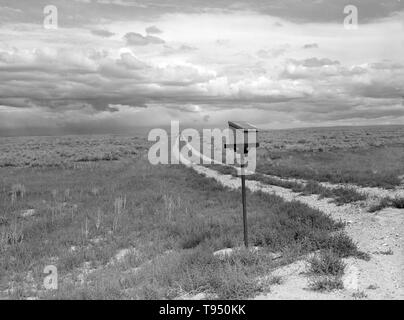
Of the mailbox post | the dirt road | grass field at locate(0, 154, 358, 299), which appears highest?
the mailbox post

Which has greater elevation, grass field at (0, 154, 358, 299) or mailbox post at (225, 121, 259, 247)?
mailbox post at (225, 121, 259, 247)

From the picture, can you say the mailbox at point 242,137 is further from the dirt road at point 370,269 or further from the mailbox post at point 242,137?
the dirt road at point 370,269

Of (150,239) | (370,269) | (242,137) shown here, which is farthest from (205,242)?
(370,269)

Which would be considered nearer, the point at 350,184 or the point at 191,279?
the point at 191,279

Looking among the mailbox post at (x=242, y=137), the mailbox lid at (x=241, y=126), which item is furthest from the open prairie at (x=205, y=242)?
the mailbox lid at (x=241, y=126)

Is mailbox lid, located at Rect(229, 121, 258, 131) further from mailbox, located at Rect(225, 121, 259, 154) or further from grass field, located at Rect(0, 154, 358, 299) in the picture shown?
grass field, located at Rect(0, 154, 358, 299)

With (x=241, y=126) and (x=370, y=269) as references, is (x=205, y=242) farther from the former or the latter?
(x=370, y=269)

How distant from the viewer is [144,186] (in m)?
19.1

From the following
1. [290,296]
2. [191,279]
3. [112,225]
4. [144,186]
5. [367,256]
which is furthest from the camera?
[144,186]

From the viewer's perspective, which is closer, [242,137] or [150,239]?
[242,137]

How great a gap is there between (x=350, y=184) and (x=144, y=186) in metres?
8.59

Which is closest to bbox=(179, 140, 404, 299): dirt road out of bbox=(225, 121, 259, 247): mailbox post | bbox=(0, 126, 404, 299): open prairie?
bbox=(0, 126, 404, 299): open prairie
